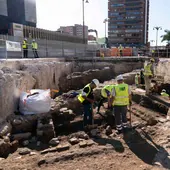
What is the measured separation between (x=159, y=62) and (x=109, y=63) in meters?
6.65

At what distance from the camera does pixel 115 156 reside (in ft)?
13.2

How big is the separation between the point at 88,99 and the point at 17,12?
32339 mm

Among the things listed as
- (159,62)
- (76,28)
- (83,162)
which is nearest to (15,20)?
(159,62)

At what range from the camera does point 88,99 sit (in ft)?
19.7

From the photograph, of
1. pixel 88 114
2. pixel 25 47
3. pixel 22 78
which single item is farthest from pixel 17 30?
pixel 88 114

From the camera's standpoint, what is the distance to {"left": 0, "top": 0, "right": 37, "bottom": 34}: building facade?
29750 mm

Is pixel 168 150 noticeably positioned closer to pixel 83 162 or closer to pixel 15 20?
pixel 83 162

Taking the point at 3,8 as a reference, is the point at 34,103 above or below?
below

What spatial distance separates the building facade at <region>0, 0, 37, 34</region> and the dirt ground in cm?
2627

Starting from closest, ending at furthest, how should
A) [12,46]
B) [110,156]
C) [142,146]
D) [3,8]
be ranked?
[110,156]
[142,146]
[12,46]
[3,8]

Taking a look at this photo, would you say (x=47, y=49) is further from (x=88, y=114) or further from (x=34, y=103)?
(x=88, y=114)

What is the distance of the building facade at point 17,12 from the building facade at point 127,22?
51.8 meters

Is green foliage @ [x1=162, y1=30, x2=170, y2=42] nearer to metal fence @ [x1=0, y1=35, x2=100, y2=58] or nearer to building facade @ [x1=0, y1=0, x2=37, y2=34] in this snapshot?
metal fence @ [x1=0, y1=35, x2=100, y2=58]

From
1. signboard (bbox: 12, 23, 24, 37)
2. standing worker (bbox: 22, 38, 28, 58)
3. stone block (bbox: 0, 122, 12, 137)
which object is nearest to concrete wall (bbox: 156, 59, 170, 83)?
standing worker (bbox: 22, 38, 28, 58)
